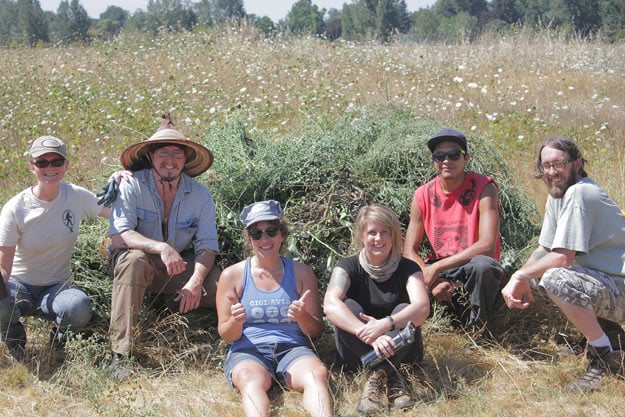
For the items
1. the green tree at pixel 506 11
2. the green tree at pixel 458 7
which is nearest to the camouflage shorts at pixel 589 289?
the green tree at pixel 506 11

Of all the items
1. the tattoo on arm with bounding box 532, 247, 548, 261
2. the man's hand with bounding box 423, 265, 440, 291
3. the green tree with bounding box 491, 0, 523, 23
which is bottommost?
the man's hand with bounding box 423, 265, 440, 291

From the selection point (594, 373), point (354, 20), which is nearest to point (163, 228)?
point (594, 373)

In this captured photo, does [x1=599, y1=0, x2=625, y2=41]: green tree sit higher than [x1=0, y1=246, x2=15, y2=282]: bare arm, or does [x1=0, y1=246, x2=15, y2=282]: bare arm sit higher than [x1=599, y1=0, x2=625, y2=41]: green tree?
[x1=599, y1=0, x2=625, y2=41]: green tree

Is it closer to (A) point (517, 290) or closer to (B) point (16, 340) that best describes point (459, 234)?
(A) point (517, 290)

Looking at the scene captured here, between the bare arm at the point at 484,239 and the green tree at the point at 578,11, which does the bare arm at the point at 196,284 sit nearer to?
the bare arm at the point at 484,239

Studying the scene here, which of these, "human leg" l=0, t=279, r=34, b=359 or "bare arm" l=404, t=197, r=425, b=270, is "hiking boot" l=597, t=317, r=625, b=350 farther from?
"human leg" l=0, t=279, r=34, b=359

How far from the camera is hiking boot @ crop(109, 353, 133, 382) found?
3.82 meters

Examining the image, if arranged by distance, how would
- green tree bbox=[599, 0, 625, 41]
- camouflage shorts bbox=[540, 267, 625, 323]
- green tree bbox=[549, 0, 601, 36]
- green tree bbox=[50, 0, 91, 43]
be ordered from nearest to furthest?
camouflage shorts bbox=[540, 267, 625, 323] → green tree bbox=[50, 0, 91, 43] → green tree bbox=[599, 0, 625, 41] → green tree bbox=[549, 0, 601, 36]

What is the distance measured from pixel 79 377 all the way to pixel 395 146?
8.72 ft

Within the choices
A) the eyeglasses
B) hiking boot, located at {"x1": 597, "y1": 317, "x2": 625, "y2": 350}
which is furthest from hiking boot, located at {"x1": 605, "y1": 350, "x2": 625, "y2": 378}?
the eyeglasses

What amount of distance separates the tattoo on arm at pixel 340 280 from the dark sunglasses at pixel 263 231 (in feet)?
1.32

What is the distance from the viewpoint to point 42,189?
4.17m

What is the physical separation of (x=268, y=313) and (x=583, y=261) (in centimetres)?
173

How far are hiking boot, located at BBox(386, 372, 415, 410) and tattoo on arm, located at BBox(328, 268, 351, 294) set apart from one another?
537 mm
